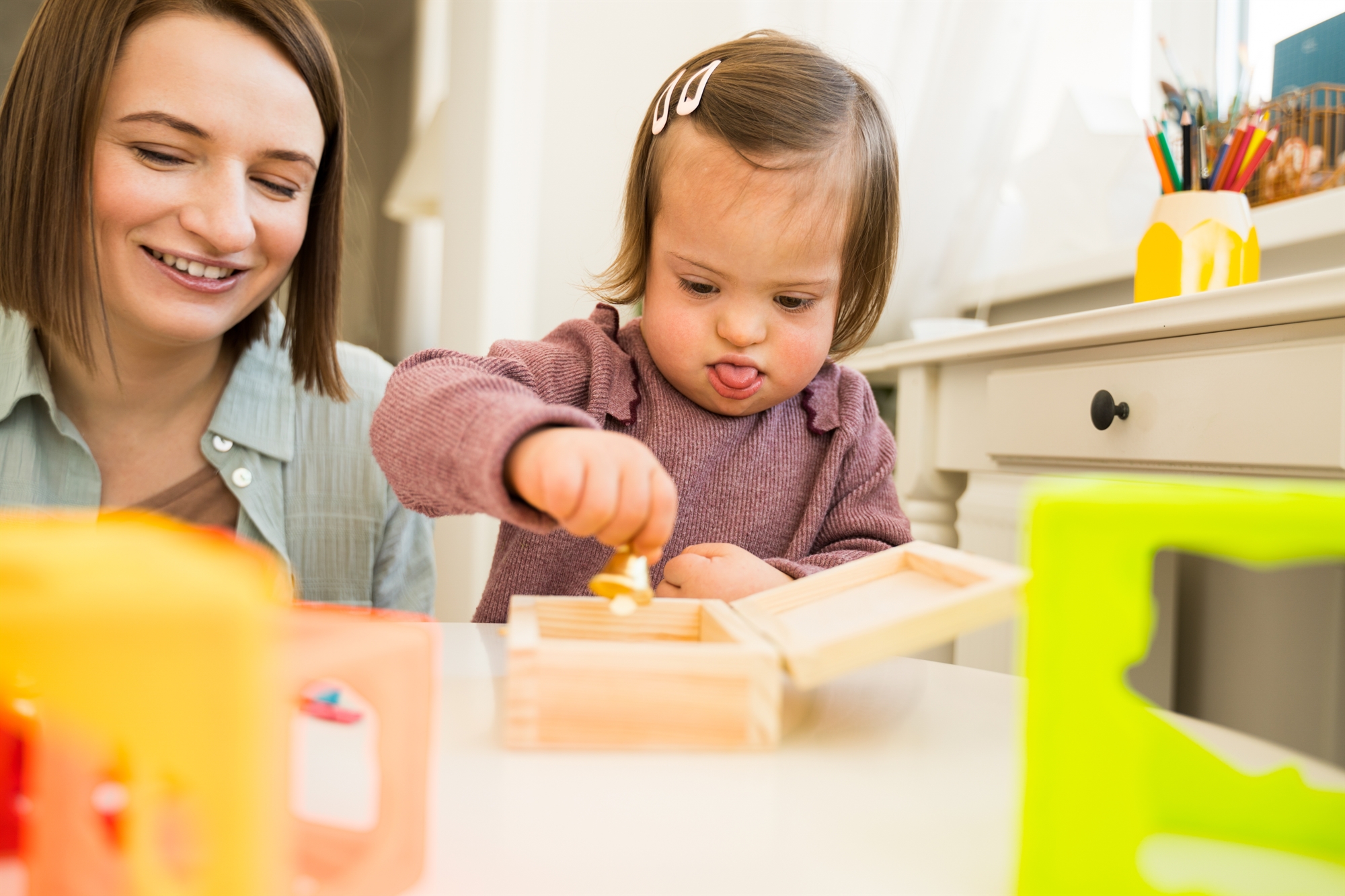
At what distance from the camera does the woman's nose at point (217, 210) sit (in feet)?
3.28

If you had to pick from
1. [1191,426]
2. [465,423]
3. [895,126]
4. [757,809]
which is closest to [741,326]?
[465,423]

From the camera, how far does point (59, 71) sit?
95cm

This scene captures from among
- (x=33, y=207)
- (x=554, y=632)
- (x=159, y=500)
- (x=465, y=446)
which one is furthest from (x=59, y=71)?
(x=554, y=632)

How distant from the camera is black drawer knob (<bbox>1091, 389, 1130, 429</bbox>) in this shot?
94cm

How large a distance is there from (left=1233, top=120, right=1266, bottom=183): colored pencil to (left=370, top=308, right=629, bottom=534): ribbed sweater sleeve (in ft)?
2.31

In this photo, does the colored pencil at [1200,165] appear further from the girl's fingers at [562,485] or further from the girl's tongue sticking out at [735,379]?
the girl's fingers at [562,485]

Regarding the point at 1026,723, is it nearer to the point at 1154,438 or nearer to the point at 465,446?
the point at 465,446

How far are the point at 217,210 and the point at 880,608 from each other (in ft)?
2.71

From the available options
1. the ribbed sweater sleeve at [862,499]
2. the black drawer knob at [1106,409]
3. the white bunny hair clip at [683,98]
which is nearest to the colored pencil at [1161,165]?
the black drawer knob at [1106,409]

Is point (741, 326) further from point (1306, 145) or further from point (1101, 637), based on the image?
point (1306, 145)

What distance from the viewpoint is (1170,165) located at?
107 cm

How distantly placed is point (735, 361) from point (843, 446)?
172mm

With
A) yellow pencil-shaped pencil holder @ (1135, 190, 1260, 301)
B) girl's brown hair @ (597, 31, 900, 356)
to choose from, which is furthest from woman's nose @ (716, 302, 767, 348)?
yellow pencil-shaped pencil holder @ (1135, 190, 1260, 301)

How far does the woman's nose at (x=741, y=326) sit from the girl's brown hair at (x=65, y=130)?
0.56m
